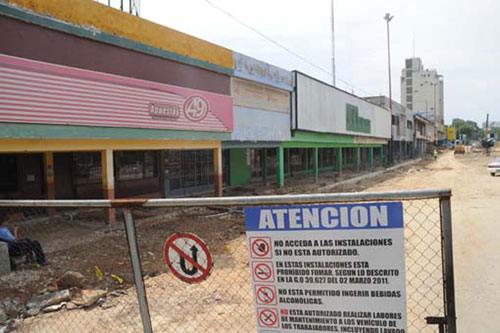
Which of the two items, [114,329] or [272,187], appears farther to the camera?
[272,187]

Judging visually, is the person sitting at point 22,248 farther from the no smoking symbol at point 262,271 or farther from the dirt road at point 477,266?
the dirt road at point 477,266

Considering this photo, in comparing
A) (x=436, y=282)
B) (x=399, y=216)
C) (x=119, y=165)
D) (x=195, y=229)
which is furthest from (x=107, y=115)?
(x=399, y=216)

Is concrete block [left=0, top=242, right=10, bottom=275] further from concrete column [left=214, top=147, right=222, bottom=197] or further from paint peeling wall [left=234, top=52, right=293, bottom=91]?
paint peeling wall [left=234, top=52, right=293, bottom=91]

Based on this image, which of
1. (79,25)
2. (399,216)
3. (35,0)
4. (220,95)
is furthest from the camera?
(220,95)

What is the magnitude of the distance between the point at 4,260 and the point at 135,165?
1026 cm

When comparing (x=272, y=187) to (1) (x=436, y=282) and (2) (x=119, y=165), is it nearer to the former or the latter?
(2) (x=119, y=165)

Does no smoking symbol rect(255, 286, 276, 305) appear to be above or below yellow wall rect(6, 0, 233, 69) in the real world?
below

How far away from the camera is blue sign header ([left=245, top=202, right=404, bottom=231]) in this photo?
2.49m

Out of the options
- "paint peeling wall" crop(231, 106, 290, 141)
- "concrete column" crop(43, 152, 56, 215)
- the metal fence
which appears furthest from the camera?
"paint peeling wall" crop(231, 106, 290, 141)

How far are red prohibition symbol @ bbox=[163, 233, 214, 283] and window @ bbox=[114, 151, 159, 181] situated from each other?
46.4ft

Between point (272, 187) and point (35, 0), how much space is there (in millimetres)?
16175

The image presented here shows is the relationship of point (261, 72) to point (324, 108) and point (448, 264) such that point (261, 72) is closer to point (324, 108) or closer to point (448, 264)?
point (324, 108)

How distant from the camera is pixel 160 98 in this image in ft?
43.9

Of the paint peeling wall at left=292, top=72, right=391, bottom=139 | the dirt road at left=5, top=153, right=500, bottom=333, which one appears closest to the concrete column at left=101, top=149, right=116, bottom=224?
the dirt road at left=5, top=153, right=500, bottom=333
